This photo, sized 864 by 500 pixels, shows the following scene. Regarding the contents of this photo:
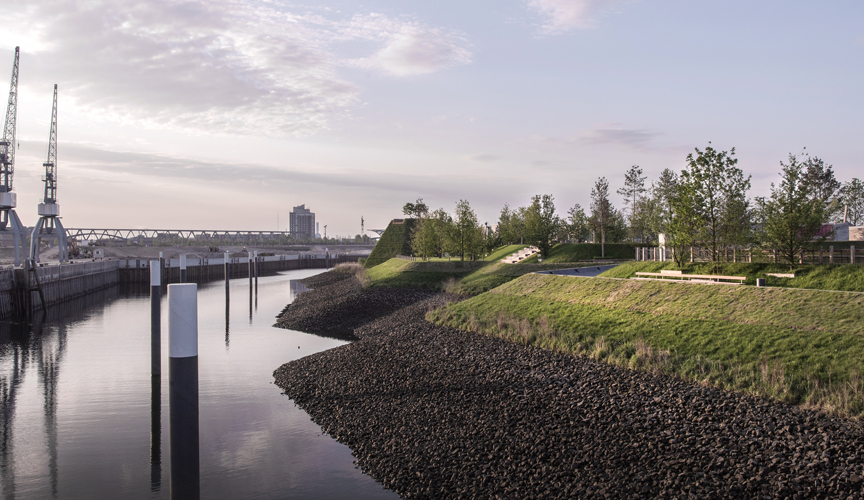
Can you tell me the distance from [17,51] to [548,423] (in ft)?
317

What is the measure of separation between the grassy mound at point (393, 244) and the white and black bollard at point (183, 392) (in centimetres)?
7144

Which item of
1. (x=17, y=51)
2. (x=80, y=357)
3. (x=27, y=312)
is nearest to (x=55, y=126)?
(x=17, y=51)

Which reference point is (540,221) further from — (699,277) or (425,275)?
(699,277)

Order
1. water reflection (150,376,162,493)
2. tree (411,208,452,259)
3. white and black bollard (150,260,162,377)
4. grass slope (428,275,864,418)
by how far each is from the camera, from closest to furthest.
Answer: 1. water reflection (150,376,162,493)
2. grass slope (428,275,864,418)
3. white and black bollard (150,260,162,377)
4. tree (411,208,452,259)

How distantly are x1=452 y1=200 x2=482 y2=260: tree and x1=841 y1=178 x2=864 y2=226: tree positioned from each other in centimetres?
5516

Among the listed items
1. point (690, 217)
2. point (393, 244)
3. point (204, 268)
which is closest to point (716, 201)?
point (690, 217)

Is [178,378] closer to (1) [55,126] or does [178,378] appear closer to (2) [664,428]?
(2) [664,428]

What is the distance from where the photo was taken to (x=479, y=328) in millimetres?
24734

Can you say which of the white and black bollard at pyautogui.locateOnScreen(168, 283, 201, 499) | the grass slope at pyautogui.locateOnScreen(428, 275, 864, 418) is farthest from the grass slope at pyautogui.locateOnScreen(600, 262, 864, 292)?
the white and black bollard at pyautogui.locateOnScreen(168, 283, 201, 499)

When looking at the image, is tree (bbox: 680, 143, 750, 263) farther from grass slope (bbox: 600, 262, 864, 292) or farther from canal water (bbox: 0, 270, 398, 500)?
canal water (bbox: 0, 270, 398, 500)

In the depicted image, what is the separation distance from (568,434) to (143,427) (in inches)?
472

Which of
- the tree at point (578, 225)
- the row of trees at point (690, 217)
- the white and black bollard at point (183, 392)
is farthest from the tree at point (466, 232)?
the white and black bollard at point (183, 392)

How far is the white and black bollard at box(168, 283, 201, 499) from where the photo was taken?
6.13 metres

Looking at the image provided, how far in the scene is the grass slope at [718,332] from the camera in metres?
12.6
